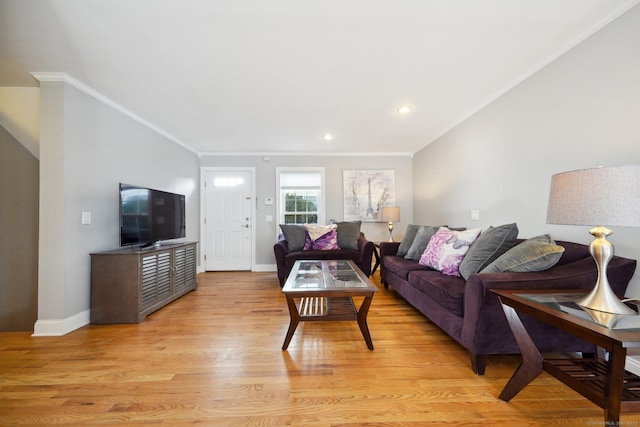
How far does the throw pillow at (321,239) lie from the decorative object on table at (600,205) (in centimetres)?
293

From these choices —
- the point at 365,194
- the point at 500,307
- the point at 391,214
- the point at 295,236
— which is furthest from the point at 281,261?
the point at 500,307

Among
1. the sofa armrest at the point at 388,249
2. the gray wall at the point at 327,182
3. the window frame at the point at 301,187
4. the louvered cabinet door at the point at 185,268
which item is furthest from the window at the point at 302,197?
the louvered cabinet door at the point at 185,268

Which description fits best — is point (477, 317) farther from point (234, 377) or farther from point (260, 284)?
point (260, 284)

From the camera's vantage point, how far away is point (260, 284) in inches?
151

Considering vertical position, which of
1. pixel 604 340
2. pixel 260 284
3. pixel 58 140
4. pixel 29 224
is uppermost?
pixel 58 140

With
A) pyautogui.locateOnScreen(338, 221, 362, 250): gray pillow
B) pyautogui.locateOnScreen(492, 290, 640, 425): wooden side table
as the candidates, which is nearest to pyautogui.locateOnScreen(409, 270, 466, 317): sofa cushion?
pyautogui.locateOnScreen(492, 290, 640, 425): wooden side table

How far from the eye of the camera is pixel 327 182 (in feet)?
15.9

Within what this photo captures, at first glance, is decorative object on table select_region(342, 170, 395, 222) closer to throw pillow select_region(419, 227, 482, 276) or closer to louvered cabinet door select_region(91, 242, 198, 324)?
throw pillow select_region(419, 227, 482, 276)

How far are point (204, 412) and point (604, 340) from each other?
6.03 feet

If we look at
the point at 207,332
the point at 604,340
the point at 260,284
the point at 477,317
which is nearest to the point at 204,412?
the point at 207,332

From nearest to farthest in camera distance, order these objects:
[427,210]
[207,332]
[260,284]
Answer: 1. [207,332]
2. [260,284]
3. [427,210]

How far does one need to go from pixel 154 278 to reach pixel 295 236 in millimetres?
1981

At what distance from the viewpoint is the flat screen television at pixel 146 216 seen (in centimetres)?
262

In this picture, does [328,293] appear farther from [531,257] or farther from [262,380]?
[531,257]
